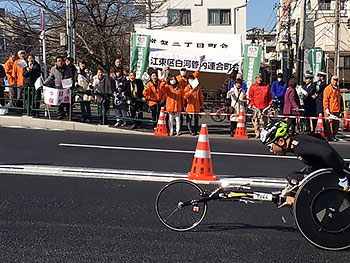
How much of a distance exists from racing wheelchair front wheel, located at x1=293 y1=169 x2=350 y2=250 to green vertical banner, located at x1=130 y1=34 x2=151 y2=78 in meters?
15.1

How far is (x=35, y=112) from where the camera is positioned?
14492mm

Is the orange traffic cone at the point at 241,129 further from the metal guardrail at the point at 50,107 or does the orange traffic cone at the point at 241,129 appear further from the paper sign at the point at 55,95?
the paper sign at the point at 55,95

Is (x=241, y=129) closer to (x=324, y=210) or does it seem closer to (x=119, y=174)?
(x=119, y=174)

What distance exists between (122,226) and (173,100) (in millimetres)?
8428

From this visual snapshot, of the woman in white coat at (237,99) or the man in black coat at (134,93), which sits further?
the man in black coat at (134,93)

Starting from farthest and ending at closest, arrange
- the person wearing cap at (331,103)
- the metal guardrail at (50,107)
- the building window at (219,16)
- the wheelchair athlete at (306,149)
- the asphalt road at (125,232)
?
the building window at (219,16)
the metal guardrail at (50,107)
the person wearing cap at (331,103)
the asphalt road at (125,232)
the wheelchair athlete at (306,149)

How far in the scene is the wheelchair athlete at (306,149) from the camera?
4.45 m

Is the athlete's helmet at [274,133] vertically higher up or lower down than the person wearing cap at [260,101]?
lower down

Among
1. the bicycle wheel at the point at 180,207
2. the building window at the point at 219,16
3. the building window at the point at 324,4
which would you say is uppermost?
the building window at the point at 324,4

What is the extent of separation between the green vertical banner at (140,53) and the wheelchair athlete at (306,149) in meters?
14.7

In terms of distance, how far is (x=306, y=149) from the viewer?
14.9 feet

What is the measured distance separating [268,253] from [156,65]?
50.7 ft

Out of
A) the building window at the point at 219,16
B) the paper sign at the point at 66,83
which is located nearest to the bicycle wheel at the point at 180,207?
the paper sign at the point at 66,83

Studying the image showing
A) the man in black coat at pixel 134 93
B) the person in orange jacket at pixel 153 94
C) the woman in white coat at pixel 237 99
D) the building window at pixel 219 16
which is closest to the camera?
the woman in white coat at pixel 237 99
